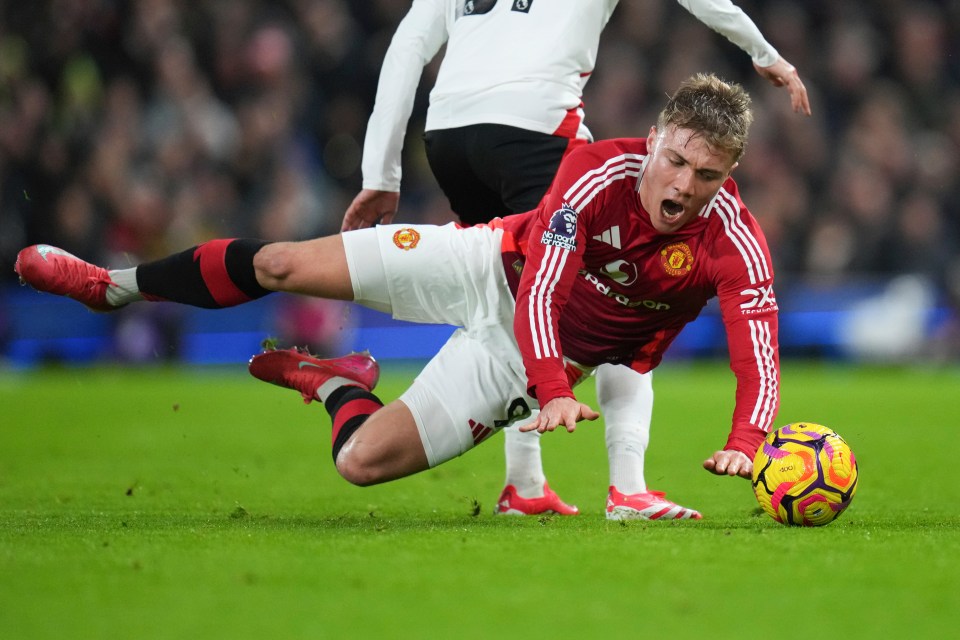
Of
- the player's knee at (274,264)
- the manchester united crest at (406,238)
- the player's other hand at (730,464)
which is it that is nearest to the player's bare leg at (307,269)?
the player's knee at (274,264)

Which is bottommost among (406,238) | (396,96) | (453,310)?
(453,310)

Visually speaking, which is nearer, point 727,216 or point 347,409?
point 727,216

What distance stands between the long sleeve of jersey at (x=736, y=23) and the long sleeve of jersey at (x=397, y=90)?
1.03 m

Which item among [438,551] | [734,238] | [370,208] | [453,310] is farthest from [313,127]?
[438,551]

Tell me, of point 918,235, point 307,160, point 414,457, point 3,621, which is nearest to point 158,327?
point 307,160

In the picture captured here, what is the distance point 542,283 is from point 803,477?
3.15ft

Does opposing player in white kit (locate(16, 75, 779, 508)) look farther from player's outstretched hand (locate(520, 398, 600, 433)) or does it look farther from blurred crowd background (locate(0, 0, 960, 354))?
blurred crowd background (locate(0, 0, 960, 354))

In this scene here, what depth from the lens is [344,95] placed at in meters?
12.5

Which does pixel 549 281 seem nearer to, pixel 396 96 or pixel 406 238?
pixel 406 238

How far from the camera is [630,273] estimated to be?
4.19 m

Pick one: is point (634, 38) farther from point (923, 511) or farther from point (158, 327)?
point (923, 511)

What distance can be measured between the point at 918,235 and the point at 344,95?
18.4 ft

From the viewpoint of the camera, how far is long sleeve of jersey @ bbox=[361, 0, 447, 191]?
5152 millimetres

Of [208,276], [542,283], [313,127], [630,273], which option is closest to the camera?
[542,283]
